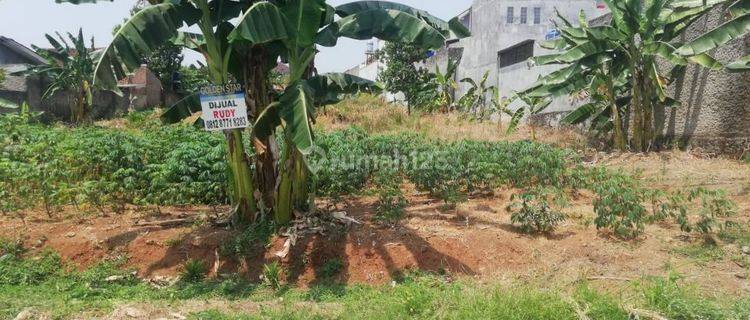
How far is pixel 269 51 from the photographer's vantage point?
6.01m

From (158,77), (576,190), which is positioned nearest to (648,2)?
(576,190)

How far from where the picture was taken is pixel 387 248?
18.0 ft

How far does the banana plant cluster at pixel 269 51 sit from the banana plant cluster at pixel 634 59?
217 inches

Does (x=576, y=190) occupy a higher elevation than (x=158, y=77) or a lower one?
lower

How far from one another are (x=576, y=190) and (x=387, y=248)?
3.57m

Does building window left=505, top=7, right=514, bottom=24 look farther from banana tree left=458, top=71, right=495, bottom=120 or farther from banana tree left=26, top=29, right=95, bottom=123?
banana tree left=26, top=29, right=95, bottom=123

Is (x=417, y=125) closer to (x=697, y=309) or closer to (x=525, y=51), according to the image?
(x=525, y=51)

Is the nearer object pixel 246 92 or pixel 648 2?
pixel 246 92

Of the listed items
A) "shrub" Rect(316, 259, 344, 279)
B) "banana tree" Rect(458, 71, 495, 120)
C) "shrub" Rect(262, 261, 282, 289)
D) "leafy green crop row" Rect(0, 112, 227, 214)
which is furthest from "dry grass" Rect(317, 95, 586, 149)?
"shrub" Rect(262, 261, 282, 289)

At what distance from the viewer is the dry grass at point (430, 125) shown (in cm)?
1407

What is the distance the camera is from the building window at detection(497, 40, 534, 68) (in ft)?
59.0

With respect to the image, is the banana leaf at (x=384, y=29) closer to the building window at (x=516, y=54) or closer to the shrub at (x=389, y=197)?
the shrub at (x=389, y=197)

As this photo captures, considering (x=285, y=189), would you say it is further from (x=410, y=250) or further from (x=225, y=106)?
(x=410, y=250)

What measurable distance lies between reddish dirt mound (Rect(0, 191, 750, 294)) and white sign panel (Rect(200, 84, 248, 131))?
47.8 inches
